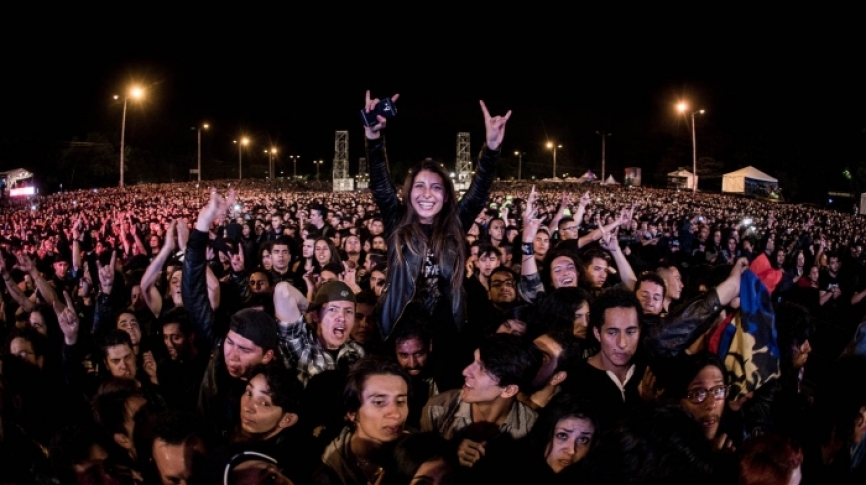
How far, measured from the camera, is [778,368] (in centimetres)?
389

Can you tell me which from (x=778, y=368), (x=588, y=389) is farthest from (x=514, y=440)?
(x=778, y=368)

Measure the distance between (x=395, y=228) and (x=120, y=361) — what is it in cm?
190

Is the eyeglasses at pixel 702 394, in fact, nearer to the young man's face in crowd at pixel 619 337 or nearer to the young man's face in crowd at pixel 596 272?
the young man's face in crowd at pixel 619 337

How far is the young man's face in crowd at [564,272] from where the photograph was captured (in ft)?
17.9

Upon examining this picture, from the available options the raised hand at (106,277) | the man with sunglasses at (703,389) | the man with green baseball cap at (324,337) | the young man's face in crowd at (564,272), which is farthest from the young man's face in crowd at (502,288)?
the raised hand at (106,277)

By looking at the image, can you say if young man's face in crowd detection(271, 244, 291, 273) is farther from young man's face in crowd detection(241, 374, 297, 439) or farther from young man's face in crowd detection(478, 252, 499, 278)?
young man's face in crowd detection(241, 374, 297, 439)

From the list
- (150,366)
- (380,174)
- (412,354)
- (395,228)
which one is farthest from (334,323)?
(150,366)

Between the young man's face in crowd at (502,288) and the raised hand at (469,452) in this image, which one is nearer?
the raised hand at (469,452)

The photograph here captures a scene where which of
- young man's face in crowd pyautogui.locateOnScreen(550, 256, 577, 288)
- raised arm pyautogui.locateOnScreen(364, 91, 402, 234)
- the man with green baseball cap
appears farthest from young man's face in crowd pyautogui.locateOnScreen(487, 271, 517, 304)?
the man with green baseball cap

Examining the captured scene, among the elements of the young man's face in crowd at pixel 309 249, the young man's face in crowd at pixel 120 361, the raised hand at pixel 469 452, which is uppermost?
the young man's face in crowd at pixel 309 249

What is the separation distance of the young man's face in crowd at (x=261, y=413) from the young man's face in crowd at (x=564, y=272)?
9.05 feet

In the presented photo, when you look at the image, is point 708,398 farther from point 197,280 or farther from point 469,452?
point 197,280

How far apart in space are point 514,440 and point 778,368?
5.60ft

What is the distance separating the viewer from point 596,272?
5.93m
